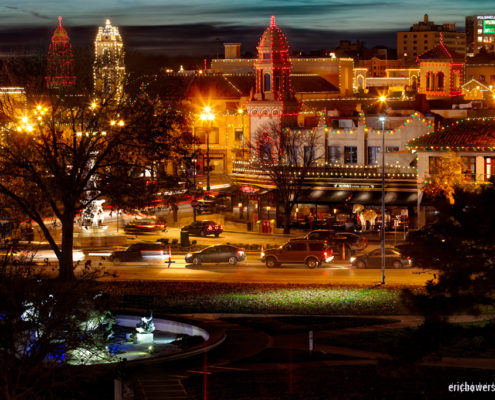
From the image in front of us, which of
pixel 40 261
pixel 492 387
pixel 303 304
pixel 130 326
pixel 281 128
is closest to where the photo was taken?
pixel 492 387

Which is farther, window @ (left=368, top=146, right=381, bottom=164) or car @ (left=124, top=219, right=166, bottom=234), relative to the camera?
window @ (left=368, top=146, right=381, bottom=164)

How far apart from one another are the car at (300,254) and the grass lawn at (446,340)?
19.3 metres

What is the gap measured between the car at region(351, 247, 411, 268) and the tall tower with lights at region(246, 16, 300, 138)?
117 ft

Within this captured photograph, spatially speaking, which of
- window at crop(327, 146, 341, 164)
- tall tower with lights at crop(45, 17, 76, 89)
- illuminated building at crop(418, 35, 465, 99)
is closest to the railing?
window at crop(327, 146, 341, 164)

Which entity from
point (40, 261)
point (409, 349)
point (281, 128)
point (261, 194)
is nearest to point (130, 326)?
point (409, 349)

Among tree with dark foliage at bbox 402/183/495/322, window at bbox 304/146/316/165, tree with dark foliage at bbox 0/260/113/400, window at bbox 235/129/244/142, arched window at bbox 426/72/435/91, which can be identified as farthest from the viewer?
arched window at bbox 426/72/435/91

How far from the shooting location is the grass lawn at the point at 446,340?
21.6 meters

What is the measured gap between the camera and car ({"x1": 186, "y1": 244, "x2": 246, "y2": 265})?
51281mm

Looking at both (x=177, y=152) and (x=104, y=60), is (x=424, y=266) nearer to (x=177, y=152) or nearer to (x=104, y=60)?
(x=177, y=152)

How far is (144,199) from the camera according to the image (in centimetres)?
3828

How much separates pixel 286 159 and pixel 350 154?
536 centimetres

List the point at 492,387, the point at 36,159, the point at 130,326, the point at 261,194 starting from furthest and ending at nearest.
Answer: the point at 261,194
the point at 36,159
the point at 130,326
the point at 492,387

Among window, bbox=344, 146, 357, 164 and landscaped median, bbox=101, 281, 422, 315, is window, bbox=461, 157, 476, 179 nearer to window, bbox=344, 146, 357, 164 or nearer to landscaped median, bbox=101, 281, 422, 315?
window, bbox=344, 146, 357, 164

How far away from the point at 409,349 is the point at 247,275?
25.5 metres
